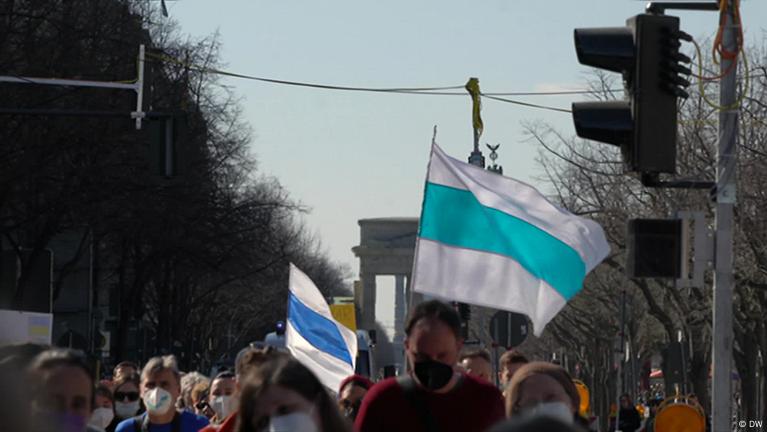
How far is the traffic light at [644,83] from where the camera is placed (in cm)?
998

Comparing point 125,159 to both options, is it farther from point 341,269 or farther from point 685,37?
point 341,269

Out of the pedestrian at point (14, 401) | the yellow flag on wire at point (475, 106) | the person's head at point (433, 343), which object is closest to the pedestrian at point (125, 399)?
the yellow flag on wire at point (475, 106)

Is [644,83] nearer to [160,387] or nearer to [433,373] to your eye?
[160,387]

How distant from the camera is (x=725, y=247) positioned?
11242mm

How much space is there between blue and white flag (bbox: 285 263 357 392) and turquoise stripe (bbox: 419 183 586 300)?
333 centimetres

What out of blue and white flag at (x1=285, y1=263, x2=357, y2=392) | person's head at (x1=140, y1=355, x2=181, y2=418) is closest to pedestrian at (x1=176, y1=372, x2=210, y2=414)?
blue and white flag at (x1=285, y1=263, x2=357, y2=392)

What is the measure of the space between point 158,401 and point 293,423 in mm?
5004

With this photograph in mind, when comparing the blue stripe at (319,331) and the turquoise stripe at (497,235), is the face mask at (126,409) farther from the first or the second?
the turquoise stripe at (497,235)

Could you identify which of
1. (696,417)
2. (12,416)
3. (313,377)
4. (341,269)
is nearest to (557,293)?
(313,377)

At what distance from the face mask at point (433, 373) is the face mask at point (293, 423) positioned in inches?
54.6

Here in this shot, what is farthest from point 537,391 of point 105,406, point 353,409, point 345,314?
point 345,314

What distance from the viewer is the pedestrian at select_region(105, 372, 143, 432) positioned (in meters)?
13.9

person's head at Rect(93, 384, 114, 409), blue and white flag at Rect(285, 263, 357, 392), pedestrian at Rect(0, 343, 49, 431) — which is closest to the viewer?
pedestrian at Rect(0, 343, 49, 431)

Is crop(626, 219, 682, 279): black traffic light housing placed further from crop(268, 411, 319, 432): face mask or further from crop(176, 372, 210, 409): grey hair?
crop(268, 411, 319, 432): face mask
